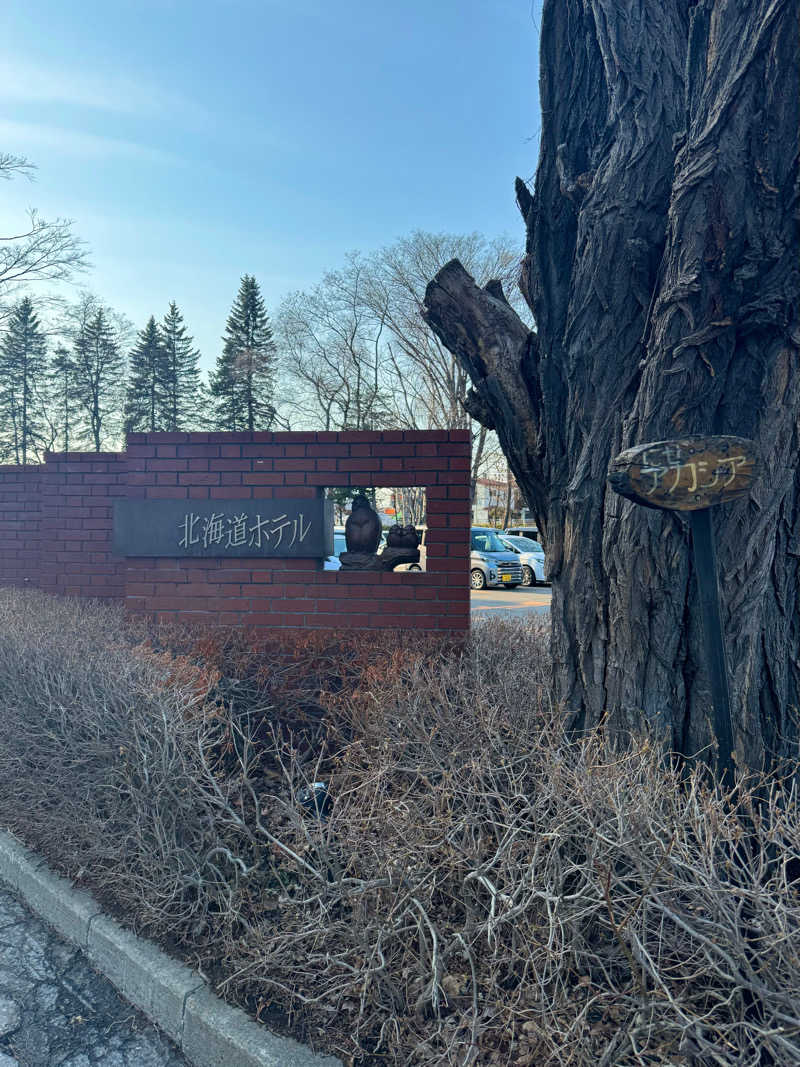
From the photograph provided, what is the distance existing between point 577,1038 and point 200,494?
5572mm

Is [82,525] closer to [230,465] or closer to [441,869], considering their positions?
[230,465]

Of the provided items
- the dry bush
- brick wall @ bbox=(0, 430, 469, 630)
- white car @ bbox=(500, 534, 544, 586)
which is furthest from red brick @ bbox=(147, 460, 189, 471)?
white car @ bbox=(500, 534, 544, 586)

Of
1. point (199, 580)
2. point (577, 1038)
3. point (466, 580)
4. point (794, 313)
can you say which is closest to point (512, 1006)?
point (577, 1038)

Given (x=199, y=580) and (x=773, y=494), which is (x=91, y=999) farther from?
(x=199, y=580)

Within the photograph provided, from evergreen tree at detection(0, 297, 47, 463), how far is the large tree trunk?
43.5 meters

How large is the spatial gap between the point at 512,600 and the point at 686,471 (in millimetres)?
15167

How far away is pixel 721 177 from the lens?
8.41ft

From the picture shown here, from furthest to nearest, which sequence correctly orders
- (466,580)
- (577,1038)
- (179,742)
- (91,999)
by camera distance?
1. (466,580)
2. (179,742)
3. (91,999)
4. (577,1038)

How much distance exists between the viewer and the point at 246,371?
3991cm

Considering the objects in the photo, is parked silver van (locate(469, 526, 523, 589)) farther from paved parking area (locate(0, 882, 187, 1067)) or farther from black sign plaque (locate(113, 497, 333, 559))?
paved parking area (locate(0, 882, 187, 1067))

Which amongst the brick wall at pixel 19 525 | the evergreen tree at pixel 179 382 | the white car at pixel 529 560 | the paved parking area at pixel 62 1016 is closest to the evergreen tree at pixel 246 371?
the evergreen tree at pixel 179 382

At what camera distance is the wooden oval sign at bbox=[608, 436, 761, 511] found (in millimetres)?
2207

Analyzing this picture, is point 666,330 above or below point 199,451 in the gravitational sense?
above

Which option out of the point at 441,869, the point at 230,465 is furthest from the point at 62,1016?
the point at 230,465
